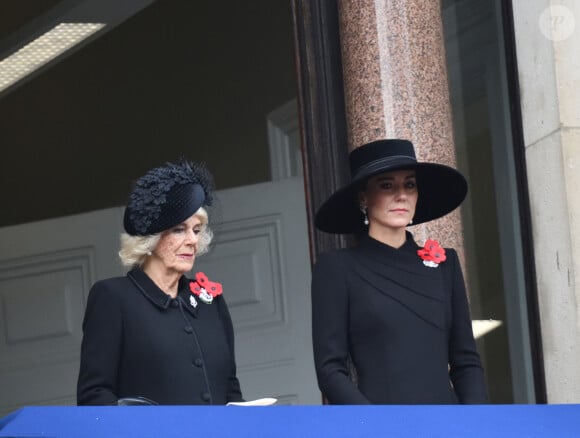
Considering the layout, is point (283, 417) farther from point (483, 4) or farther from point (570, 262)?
point (483, 4)

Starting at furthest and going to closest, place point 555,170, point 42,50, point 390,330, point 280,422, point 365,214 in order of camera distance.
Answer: point 42,50
point 555,170
point 365,214
point 390,330
point 280,422

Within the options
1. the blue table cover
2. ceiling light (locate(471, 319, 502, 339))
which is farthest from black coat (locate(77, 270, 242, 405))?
ceiling light (locate(471, 319, 502, 339))

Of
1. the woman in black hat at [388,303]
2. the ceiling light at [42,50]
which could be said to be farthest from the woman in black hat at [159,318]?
the ceiling light at [42,50]

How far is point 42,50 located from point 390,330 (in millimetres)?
4723

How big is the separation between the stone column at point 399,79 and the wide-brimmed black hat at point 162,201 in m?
1.42

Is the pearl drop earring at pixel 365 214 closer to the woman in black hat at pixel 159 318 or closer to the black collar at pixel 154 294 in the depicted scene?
the woman in black hat at pixel 159 318

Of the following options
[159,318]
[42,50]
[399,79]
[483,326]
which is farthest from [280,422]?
[42,50]

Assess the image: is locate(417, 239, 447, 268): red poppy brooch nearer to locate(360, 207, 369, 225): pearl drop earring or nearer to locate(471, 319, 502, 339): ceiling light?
locate(360, 207, 369, 225): pearl drop earring

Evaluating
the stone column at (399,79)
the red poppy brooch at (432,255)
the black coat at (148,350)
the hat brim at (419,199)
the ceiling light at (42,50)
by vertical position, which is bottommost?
the black coat at (148,350)

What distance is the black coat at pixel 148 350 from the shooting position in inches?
205

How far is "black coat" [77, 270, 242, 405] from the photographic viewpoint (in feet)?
17.1

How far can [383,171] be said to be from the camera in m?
5.31

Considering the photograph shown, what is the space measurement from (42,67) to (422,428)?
5749 mm

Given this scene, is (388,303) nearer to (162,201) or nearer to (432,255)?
(432,255)
